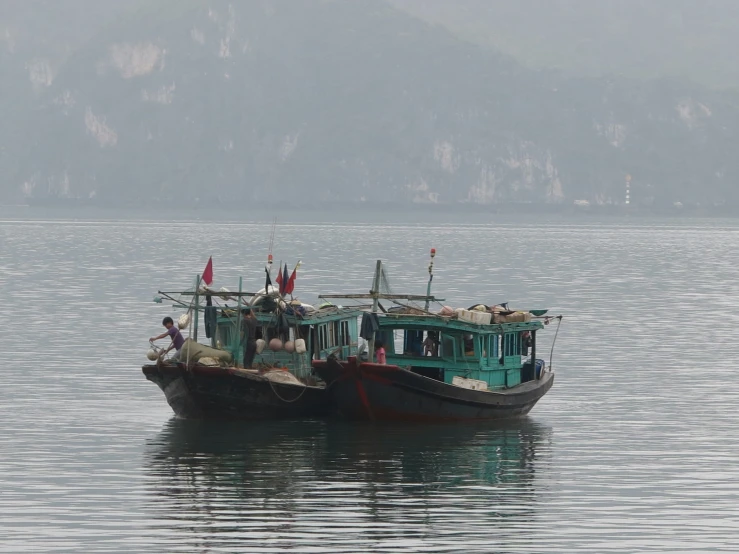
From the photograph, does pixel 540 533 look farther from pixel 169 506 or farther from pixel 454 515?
pixel 169 506

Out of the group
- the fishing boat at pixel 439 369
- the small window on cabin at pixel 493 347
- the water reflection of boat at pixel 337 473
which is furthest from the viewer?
the small window on cabin at pixel 493 347

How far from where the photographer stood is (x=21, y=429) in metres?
50.7

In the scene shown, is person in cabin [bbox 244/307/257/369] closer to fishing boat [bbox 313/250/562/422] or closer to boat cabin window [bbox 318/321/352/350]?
fishing boat [bbox 313/250/562/422]

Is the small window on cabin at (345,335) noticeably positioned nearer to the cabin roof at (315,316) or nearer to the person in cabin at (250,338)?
the cabin roof at (315,316)

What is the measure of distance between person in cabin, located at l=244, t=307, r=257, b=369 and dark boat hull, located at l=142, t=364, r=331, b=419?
3.77 ft

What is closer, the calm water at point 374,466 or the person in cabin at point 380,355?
the calm water at point 374,466

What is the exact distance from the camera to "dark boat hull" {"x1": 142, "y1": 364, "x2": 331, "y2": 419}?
51.1m

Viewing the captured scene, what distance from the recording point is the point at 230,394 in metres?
51.5

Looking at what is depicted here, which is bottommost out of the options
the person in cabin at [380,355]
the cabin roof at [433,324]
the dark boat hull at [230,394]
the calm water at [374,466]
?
the calm water at [374,466]

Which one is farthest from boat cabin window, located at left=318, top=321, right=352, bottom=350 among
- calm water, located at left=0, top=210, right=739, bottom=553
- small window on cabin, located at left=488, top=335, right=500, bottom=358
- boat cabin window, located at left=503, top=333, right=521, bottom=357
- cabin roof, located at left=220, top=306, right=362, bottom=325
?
boat cabin window, located at left=503, top=333, right=521, bottom=357

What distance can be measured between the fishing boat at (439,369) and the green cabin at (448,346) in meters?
0.03

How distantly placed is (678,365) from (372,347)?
2510cm

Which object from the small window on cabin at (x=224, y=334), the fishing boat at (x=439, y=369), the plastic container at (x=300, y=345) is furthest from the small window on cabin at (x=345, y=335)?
the small window on cabin at (x=224, y=334)

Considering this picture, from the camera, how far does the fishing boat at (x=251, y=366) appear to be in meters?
51.3
